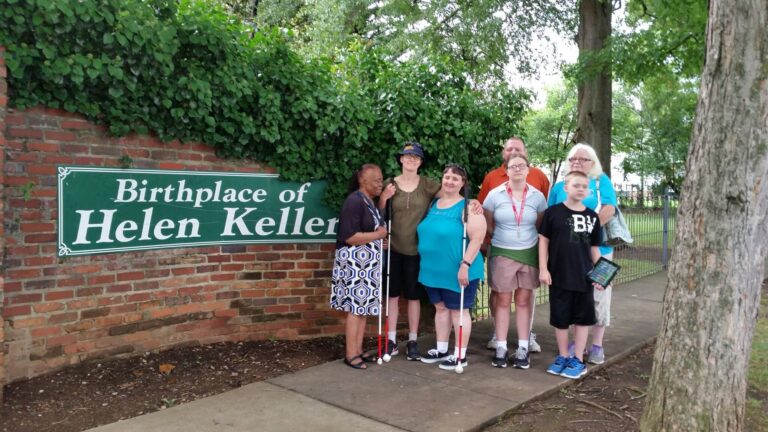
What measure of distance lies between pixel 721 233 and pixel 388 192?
8.65ft

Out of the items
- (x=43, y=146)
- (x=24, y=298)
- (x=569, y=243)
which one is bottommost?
(x=24, y=298)

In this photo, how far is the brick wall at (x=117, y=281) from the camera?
439 cm

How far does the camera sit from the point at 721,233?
3223mm

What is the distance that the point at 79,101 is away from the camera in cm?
452

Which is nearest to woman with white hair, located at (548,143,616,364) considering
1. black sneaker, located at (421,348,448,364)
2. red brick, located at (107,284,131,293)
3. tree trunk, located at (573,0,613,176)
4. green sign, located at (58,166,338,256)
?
black sneaker, located at (421,348,448,364)

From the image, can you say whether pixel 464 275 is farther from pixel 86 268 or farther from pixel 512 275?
pixel 86 268

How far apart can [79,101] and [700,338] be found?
4272 mm

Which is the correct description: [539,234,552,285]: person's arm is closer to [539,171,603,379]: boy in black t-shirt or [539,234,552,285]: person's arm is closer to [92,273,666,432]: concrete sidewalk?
[539,171,603,379]: boy in black t-shirt

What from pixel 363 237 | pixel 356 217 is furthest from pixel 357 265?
pixel 356 217

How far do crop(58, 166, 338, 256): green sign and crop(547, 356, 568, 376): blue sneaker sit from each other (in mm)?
2324

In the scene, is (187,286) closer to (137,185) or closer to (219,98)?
(137,185)

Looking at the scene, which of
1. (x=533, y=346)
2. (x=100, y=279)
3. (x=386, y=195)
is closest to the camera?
(x=100, y=279)

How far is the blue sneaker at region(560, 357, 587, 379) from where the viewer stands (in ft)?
16.3

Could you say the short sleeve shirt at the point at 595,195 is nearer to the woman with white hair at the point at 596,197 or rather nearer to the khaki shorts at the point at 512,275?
the woman with white hair at the point at 596,197
